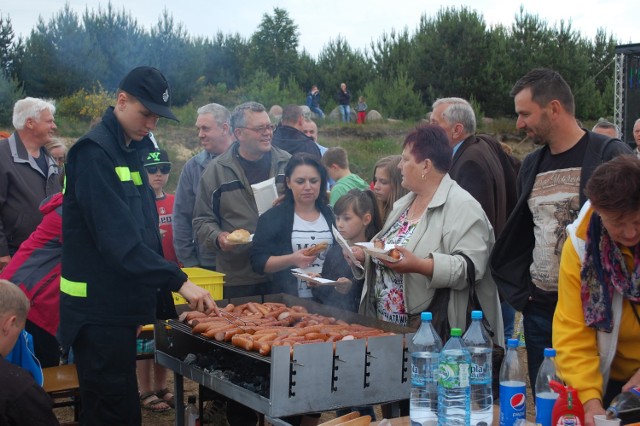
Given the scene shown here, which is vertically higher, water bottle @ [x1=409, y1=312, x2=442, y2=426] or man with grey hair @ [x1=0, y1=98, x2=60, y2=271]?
man with grey hair @ [x1=0, y1=98, x2=60, y2=271]

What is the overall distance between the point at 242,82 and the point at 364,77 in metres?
7.04

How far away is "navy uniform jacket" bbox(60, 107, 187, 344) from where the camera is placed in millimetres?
3623

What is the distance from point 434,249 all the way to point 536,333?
2.38 feet

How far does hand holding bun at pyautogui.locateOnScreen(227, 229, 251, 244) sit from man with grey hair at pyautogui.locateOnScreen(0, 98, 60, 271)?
1.78 metres

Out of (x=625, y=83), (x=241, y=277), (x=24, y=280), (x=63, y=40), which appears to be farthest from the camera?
(x=63, y=40)

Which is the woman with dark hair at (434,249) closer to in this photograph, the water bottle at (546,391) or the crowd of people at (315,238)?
the crowd of people at (315,238)

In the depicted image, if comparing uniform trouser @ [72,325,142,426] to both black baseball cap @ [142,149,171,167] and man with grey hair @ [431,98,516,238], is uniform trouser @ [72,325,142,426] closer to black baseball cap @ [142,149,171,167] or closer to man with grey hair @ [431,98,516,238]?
man with grey hair @ [431,98,516,238]

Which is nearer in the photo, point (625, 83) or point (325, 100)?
point (625, 83)

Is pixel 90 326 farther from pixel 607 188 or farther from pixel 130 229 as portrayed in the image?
pixel 607 188

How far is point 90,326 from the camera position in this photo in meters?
3.74

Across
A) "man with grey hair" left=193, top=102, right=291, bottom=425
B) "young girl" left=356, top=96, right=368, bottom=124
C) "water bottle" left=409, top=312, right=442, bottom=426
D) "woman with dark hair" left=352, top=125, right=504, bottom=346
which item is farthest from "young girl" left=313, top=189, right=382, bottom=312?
"young girl" left=356, top=96, right=368, bottom=124

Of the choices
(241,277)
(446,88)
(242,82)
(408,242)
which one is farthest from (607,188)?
(446,88)

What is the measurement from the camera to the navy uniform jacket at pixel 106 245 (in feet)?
11.9

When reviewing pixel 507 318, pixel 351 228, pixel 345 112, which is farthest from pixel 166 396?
pixel 345 112
